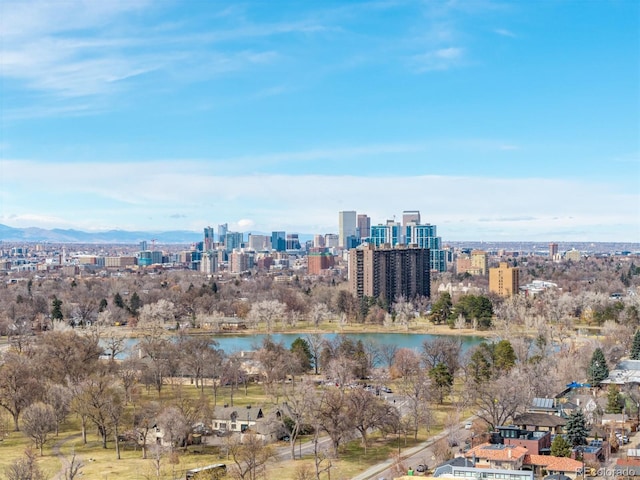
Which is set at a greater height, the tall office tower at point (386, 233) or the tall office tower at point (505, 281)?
the tall office tower at point (386, 233)

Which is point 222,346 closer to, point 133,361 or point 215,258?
point 133,361

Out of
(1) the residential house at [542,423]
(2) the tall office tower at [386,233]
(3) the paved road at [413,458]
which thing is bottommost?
(3) the paved road at [413,458]

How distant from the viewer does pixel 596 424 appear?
859 inches

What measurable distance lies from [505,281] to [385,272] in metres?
11.5

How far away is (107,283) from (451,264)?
60.7m

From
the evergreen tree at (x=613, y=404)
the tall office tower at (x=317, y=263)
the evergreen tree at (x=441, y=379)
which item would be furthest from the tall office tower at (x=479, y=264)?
the evergreen tree at (x=613, y=404)

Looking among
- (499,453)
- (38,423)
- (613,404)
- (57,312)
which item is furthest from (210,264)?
(499,453)

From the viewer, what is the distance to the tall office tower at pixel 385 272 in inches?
2621

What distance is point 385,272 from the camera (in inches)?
2643

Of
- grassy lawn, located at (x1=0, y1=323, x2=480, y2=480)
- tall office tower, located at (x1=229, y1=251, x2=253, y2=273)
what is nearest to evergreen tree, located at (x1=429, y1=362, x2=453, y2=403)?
grassy lawn, located at (x1=0, y1=323, x2=480, y2=480)

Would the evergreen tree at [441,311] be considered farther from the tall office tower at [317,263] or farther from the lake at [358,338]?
the tall office tower at [317,263]

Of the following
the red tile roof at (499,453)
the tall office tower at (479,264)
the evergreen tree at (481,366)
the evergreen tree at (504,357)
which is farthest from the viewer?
the tall office tower at (479,264)

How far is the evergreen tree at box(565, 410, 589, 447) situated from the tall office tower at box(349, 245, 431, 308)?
4527cm

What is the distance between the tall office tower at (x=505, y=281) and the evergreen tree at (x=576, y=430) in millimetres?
50233
